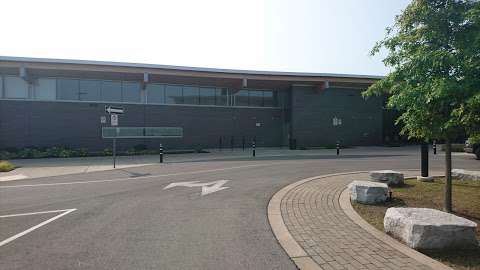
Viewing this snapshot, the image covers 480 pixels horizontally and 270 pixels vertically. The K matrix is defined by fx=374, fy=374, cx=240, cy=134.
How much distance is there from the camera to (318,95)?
1319 inches

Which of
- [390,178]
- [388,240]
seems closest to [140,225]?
[388,240]

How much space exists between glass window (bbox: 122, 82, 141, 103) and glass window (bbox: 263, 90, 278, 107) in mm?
11185

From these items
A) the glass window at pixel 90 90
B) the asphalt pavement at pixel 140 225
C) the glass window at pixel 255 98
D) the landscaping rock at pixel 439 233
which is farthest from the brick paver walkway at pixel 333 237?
the glass window at pixel 255 98

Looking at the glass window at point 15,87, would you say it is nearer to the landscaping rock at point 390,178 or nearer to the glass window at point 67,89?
the glass window at point 67,89

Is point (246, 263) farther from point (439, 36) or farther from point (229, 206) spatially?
point (439, 36)

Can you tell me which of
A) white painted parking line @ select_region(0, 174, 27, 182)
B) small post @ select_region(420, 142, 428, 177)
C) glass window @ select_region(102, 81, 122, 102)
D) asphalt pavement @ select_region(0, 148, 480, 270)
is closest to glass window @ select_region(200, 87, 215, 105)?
glass window @ select_region(102, 81, 122, 102)

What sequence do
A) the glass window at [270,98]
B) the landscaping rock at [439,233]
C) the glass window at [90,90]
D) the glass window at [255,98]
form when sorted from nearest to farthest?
the landscaping rock at [439,233] < the glass window at [90,90] < the glass window at [255,98] < the glass window at [270,98]

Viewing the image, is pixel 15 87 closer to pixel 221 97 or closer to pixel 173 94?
pixel 173 94

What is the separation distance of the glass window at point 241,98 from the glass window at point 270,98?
1848 millimetres

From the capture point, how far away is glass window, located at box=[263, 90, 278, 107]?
112 ft

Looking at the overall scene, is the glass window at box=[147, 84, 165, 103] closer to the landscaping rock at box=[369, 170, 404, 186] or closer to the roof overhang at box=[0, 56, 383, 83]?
the roof overhang at box=[0, 56, 383, 83]

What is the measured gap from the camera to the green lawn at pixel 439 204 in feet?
16.3

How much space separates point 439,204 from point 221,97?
2550 cm

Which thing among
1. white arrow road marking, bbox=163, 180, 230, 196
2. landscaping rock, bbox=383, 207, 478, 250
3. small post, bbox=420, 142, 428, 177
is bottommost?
white arrow road marking, bbox=163, 180, 230, 196
